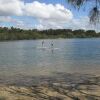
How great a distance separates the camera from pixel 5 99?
11.5 m

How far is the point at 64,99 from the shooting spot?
39.0ft

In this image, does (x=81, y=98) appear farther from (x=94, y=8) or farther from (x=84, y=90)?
(x=94, y=8)

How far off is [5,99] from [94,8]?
4512mm

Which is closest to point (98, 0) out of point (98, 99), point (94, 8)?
point (94, 8)

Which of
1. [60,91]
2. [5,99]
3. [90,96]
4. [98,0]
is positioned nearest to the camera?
[98,0]

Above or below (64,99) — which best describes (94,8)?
above

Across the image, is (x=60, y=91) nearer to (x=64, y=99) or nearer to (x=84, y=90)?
(x=84, y=90)

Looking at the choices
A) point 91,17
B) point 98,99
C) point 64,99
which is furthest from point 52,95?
point 91,17

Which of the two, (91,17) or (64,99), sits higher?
(91,17)

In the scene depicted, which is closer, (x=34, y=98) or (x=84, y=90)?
(x=34, y=98)

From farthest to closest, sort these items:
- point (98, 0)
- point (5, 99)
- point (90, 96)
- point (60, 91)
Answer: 1. point (60, 91)
2. point (90, 96)
3. point (5, 99)
4. point (98, 0)

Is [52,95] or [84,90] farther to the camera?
[84,90]

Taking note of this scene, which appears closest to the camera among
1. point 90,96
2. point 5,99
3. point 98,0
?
point 98,0

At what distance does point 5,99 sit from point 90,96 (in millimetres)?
3396
